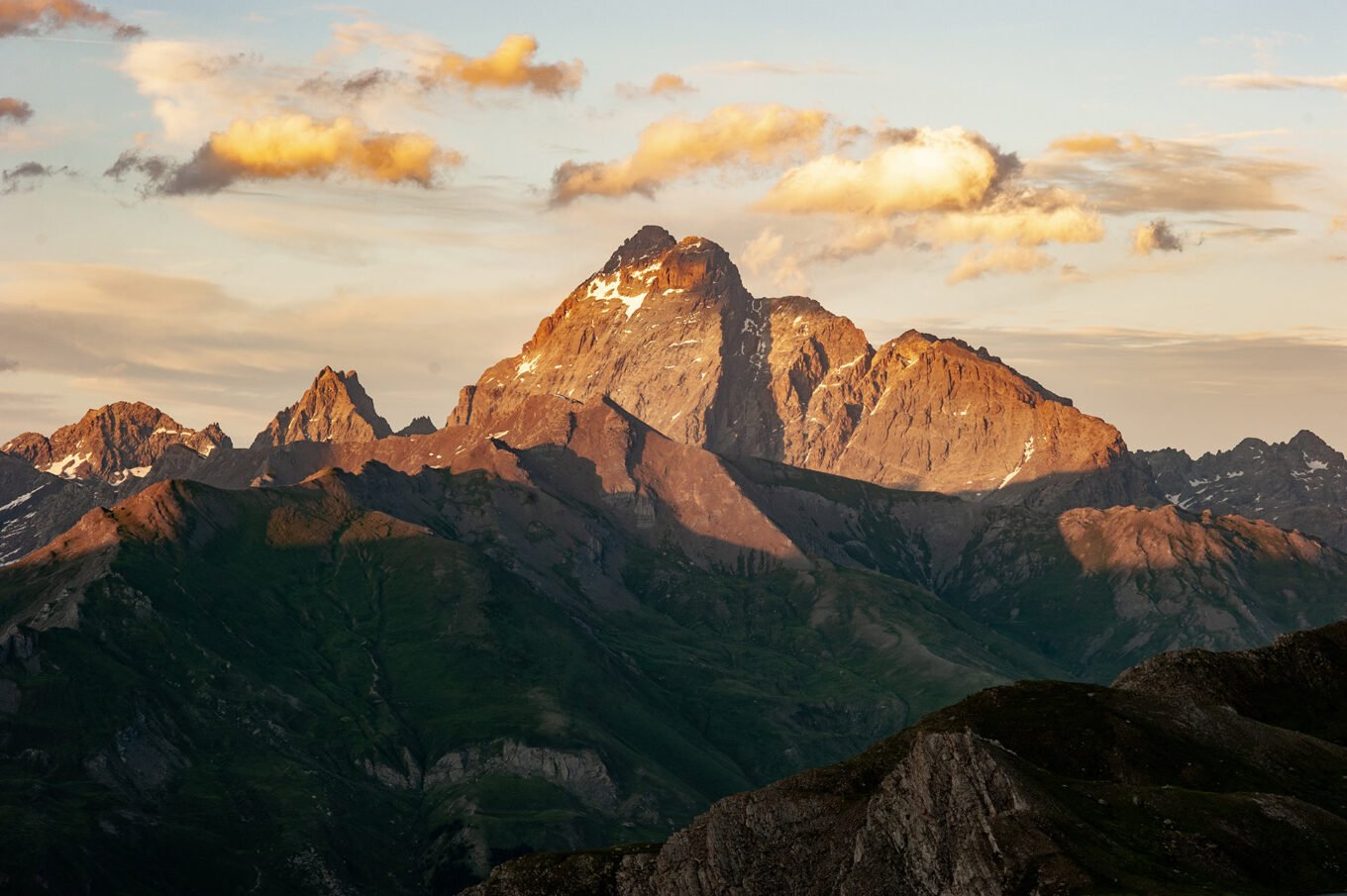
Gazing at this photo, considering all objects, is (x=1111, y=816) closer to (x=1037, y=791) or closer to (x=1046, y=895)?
(x=1037, y=791)

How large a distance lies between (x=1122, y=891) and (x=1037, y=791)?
27.1 m

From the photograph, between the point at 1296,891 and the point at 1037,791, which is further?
the point at 1037,791

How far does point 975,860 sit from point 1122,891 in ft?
74.0

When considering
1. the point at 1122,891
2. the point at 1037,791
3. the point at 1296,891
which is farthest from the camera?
the point at 1037,791

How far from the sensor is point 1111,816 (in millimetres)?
197750

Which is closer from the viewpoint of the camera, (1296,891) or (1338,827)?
(1296,891)

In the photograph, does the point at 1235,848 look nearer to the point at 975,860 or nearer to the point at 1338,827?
the point at 1338,827

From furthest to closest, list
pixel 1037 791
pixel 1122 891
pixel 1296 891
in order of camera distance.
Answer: pixel 1037 791 < pixel 1296 891 < pixel 1122 891

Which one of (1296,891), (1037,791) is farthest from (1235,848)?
(1037,791)

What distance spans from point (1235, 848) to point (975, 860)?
2640 cm

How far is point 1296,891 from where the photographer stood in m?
186

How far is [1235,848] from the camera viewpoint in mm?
192250

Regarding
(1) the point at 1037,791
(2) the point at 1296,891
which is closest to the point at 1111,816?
(1) the point at 1037,791

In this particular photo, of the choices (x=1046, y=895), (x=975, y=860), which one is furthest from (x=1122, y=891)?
(x=975, y=860)
